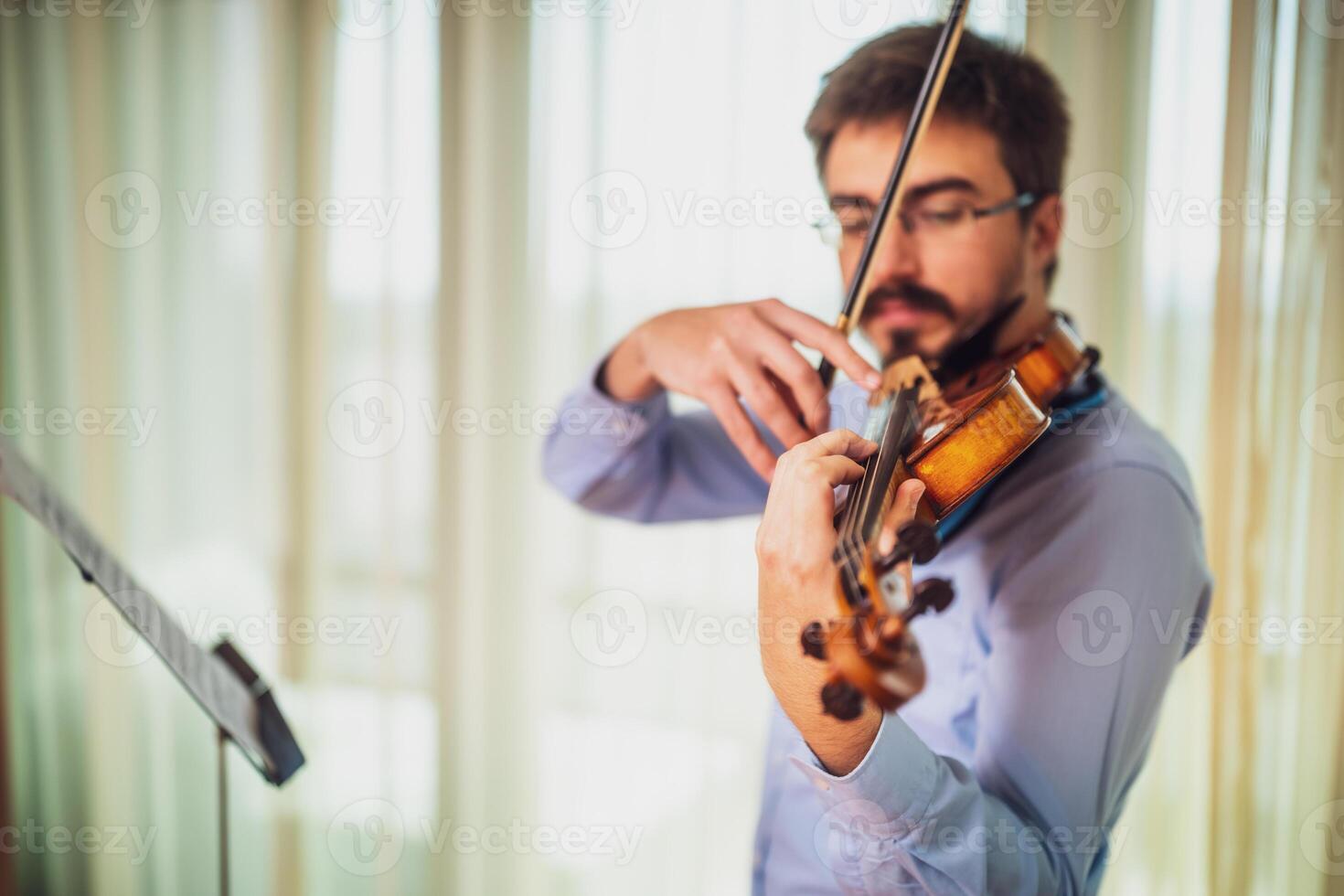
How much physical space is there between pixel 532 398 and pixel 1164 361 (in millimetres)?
1104

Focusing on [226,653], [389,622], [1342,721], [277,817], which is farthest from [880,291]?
[277,817]

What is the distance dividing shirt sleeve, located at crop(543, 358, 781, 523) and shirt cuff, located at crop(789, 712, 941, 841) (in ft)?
1.81

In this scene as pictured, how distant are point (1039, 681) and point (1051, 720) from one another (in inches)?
1.2

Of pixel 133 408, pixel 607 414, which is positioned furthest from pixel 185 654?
pixel 133 408

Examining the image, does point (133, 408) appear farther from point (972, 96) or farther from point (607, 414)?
point (972, 96)

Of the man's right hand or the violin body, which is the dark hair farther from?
the man's right hand

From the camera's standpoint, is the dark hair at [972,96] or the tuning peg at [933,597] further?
the dark hair at [972,96]

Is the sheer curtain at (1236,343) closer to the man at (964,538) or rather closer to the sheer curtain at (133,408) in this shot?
the man at (964,538)

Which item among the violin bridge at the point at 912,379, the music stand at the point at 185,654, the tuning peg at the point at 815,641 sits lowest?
the music stand at the point at 185,654

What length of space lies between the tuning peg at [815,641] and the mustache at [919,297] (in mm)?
535

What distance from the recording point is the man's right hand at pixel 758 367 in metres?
0.77

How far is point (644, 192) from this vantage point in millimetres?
1604

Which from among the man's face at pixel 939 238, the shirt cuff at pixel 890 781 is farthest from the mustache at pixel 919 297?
the shirt cuff at pixel 890 781

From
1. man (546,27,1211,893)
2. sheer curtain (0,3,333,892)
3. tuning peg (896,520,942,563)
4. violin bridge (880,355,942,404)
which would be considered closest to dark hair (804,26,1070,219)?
man (546,27,1211,893)
